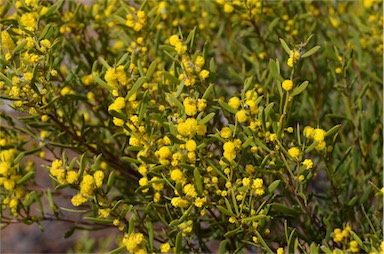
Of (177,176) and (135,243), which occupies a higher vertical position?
(177,176)

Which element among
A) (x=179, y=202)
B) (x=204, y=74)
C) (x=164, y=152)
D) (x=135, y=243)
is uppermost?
(x=204, y=74)

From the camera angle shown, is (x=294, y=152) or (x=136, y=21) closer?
(x=294, y=152)

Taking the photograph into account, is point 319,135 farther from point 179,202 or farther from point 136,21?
point 136,21

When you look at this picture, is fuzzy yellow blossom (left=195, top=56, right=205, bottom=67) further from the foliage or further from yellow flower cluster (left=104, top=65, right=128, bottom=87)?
yellow flower cluster (left=104, top=65, right=128, bottom=87)

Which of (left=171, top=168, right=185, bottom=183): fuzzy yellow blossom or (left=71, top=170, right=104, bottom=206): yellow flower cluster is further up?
(left=171, top=168, right=185, bottom=183): fuzzy yellow blossom

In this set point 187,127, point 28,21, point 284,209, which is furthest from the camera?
point 28,21

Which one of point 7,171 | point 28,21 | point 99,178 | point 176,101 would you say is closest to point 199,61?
point 176,101

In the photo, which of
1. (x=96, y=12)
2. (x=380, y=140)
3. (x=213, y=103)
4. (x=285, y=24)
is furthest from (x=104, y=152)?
(x=380, y=140)

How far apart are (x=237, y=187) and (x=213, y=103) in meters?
0.29

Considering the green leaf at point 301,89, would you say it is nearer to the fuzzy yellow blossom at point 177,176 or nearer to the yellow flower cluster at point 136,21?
the fuzzy yellow blossom at point 177,176

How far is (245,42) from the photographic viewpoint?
6.94ft

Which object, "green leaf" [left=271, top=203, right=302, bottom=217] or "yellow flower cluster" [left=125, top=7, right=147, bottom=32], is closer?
"green leaf" [left=271, top=203, right=302, bottom=217]

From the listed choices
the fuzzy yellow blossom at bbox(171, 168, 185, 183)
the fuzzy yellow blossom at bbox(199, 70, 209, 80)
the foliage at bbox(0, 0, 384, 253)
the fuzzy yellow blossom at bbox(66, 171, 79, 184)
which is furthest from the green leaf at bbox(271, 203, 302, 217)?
the fuzzy yellow blossom at bbox(66, 171, 79, 184)

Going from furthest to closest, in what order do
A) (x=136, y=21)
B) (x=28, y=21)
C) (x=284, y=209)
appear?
(x=136, y=21) → (x=28, y=21) → (x=284, y=209)
